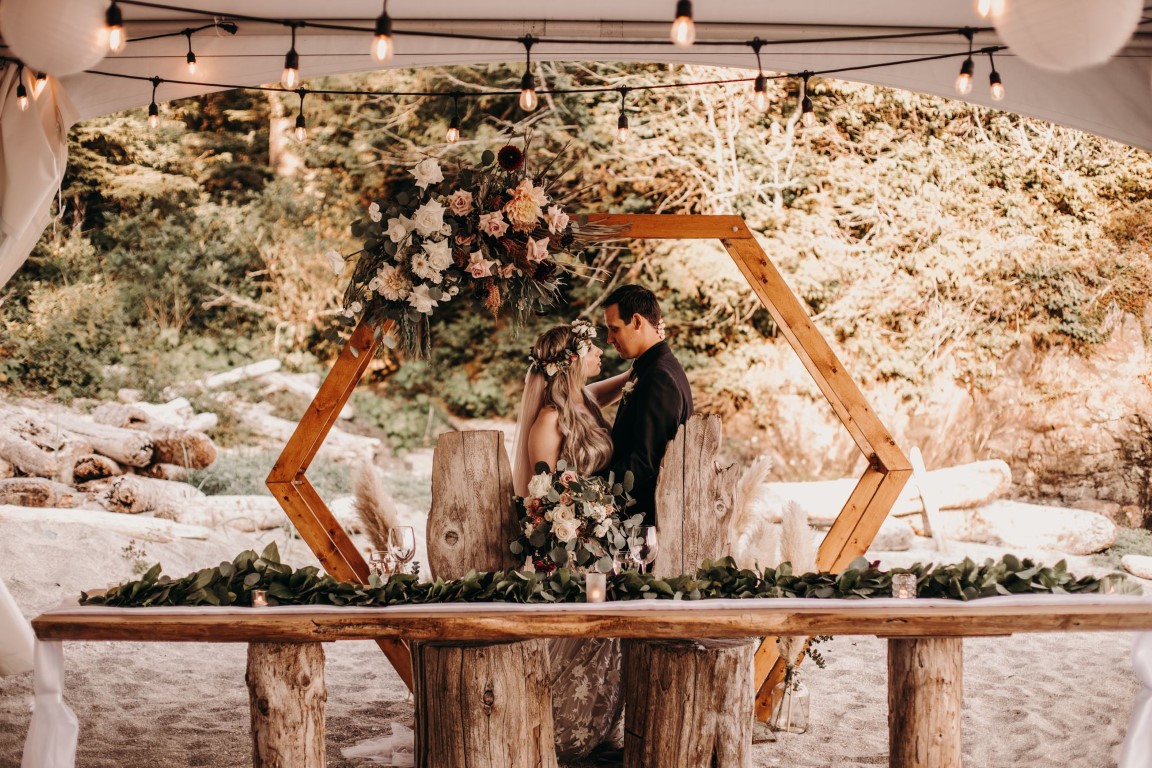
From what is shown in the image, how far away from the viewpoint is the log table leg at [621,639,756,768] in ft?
10.2

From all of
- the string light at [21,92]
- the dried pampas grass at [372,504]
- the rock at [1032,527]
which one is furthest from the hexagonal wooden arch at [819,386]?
the rock at [1032,527]

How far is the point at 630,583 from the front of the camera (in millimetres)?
2980

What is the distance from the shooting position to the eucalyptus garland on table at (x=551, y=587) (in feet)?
9.52

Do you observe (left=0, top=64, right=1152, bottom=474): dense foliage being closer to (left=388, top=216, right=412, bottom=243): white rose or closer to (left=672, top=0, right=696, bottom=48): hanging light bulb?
(left=388, top=216, right=412, bottom=243): white rose

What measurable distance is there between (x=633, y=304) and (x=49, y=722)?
2.49m

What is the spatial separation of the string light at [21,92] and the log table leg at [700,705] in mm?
3550

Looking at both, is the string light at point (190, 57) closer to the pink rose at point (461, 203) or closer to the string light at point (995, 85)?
the pink rose at point (461, 203)

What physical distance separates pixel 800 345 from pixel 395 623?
222 centimetres

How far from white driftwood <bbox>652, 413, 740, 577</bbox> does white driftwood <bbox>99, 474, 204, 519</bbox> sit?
19.7 feet

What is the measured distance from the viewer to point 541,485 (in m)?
3.23

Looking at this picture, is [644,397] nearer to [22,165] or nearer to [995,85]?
[995,85]

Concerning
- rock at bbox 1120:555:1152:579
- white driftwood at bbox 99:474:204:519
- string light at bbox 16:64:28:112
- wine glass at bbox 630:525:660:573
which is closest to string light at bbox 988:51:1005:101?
wine glass at bbox 630:525:660:573

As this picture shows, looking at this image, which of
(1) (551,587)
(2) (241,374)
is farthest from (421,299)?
(2) (241,374)

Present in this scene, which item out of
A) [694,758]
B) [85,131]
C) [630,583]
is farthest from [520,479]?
[85,131]
